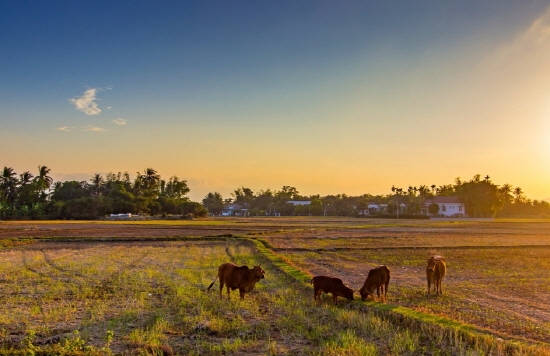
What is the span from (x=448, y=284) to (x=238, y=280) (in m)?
7.97

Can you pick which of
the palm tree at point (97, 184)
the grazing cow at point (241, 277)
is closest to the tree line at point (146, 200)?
the palm tree at point (97, 184)

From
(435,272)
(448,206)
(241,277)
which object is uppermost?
(448,206)

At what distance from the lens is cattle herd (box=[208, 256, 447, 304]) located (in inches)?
458

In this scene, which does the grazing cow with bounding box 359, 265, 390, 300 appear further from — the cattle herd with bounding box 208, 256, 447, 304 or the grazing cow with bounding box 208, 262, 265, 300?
the grazing cow with bounding box 208, 262, 265, 300

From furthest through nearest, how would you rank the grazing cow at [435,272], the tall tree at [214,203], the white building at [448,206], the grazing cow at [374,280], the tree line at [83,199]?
1. the tall tree at [214,203]
2. the white building at [448,206]
3. the tree line at [83,199]
4. the grazing cow at [435,272]
5. the grazing cow at [374,280]

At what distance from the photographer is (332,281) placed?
Answer: 11.6 meters

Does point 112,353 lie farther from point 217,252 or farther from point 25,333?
point 217,252

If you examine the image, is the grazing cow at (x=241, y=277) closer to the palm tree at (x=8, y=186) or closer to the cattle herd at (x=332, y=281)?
the cattle herd at (x=332, y=281)

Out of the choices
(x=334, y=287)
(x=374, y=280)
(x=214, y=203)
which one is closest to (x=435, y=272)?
(x=374, y=280)

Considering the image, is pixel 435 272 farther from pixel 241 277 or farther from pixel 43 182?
pixel 43 182

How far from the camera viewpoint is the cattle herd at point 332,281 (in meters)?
11.6

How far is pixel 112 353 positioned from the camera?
24.6 feet

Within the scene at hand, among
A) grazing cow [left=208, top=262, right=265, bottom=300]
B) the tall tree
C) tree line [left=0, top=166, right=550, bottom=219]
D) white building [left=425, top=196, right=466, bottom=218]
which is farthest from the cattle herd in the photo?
the tall tree

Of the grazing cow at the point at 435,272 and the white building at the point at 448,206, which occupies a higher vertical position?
the white building at the point at 448,206
